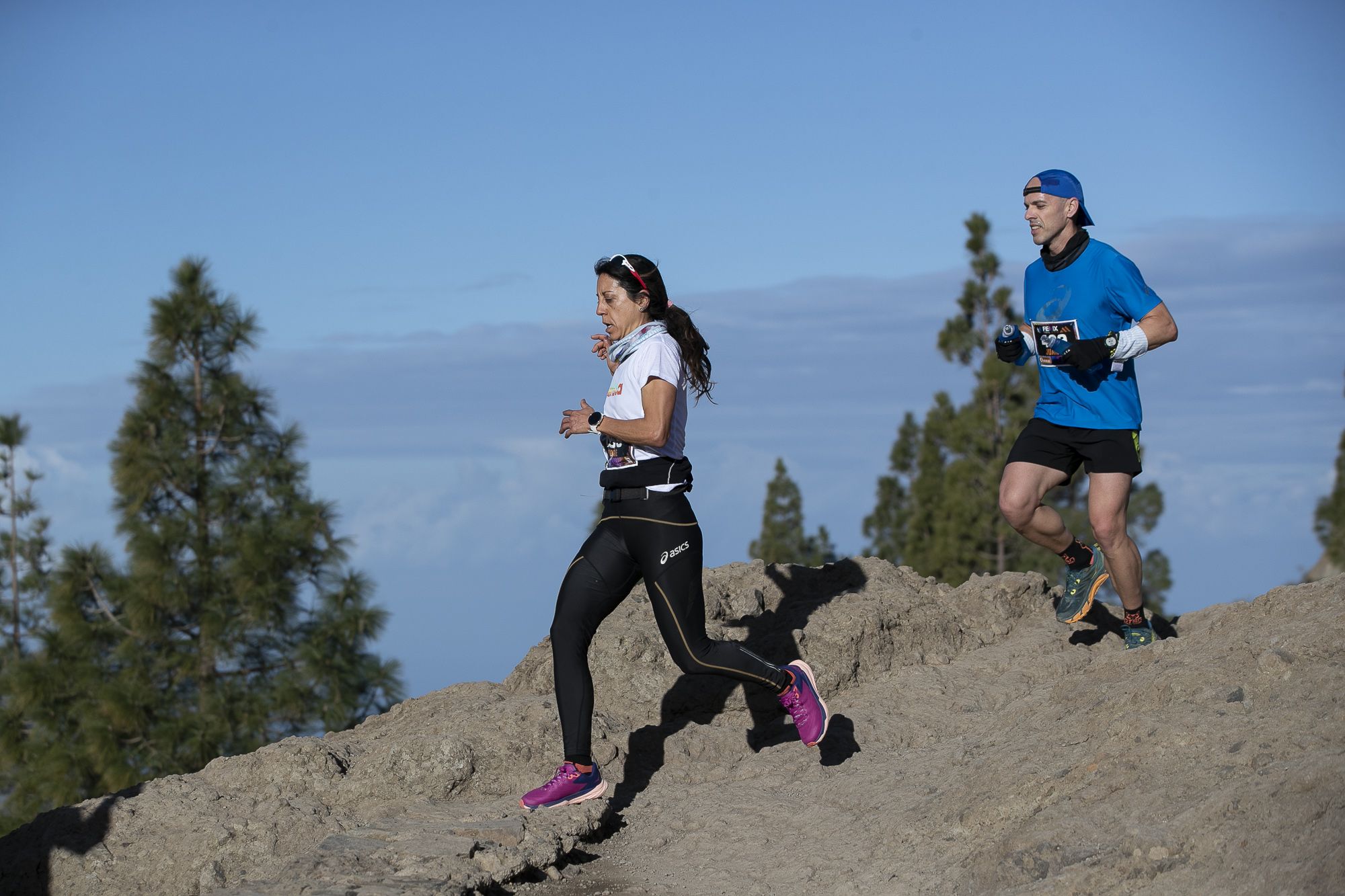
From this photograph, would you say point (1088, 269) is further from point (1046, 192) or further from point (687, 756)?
point (687, 756)

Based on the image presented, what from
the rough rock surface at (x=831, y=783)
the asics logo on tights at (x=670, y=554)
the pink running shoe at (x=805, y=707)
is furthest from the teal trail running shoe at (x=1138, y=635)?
the asics logo on tights at (x=670, y=554)

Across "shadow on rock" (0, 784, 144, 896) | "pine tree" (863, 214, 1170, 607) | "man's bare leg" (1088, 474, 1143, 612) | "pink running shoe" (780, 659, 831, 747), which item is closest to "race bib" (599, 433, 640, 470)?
"pink running shoe" (780, 659, 831, 747)

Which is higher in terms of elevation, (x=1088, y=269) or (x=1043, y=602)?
(x=1088, y=269)

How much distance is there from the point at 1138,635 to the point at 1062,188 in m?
2.45

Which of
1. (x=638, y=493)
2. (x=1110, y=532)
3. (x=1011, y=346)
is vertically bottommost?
(x=1110, y=532)

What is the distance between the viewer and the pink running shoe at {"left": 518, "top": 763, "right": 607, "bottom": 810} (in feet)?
18.2

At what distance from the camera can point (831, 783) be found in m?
6.01

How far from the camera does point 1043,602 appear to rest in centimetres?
840

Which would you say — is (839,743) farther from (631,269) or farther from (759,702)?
(631,269)

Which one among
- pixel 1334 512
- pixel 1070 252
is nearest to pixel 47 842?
pixel 1070 252

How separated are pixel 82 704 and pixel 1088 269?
1394 centimetres

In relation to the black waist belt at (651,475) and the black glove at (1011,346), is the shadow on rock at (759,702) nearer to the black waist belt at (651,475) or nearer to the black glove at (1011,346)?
the black waist belt at (651,475)

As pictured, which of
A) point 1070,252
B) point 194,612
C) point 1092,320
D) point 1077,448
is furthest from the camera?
point 194,612

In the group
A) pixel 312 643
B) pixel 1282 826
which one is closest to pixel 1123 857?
pixel 1282 826
